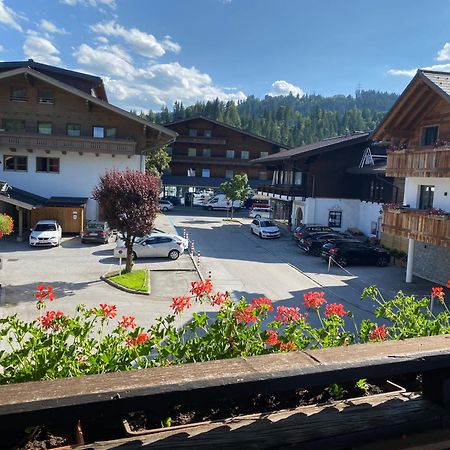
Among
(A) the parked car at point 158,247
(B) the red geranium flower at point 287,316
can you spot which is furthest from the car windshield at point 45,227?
(B) the red geranium flower at point 287,316

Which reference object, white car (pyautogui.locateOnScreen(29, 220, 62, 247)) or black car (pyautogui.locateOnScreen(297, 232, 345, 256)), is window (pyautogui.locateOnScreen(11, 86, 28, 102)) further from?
black car (pyautogui.locateOnScreen(297, 232, 345, 256))

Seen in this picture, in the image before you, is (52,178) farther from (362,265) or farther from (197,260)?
(362,265)

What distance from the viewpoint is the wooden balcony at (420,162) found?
19.1 m

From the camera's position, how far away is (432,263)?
76.5 ft

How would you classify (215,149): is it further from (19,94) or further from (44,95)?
(19,94)

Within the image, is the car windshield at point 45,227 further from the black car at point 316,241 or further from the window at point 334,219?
the window at point 334,219

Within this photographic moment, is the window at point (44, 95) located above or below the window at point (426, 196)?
above

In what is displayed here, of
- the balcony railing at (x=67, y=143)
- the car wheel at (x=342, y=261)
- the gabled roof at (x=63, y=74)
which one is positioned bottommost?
the car wheel at (x=342, y=261)

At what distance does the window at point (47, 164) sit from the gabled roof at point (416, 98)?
76.9 feet

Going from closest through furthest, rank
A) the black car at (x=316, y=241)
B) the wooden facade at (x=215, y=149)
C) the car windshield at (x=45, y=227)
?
the car windshield at (x=45, y=227) → the black car at (x=316, y=241) → the wooden facade at (x=215, y=149)

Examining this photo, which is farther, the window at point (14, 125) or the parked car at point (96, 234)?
the window at point (14, 125)

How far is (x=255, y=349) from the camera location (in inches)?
148

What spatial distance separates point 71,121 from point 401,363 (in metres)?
36.7

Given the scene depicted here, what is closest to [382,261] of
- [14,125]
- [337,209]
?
[337,209]
